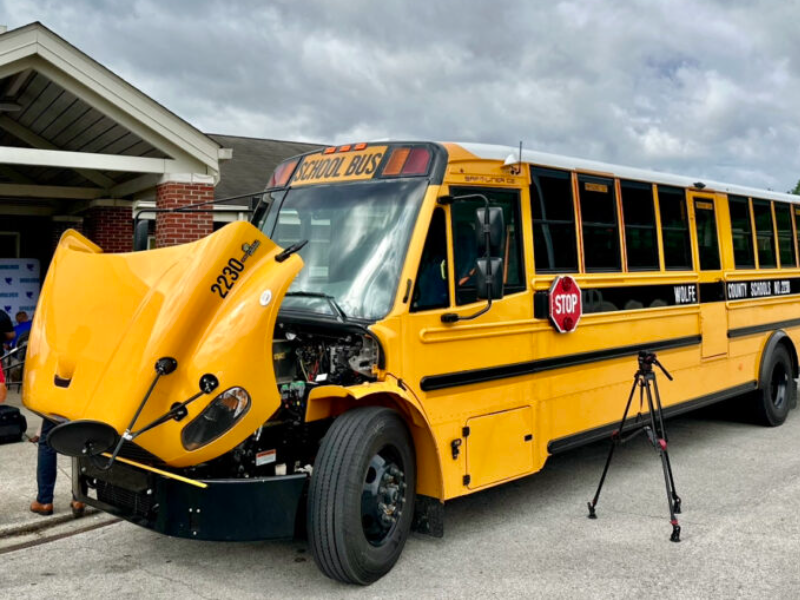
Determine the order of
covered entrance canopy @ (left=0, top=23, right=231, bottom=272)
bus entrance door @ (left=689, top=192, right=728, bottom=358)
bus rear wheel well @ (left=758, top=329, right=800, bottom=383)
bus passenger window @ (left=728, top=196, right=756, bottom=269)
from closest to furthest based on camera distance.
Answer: bus entrance door @ (left=689, top=192, right=728, bottom=358) < bus passenger window @ (left=728, top=196, right=756, bottom=269) < bus rear wheel well @ (left=758, top=329, right=800, bottom=383) < covered entrance canopy @ (left=0, top=23, right=231, bottom=272)

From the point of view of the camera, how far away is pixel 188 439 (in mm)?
3959

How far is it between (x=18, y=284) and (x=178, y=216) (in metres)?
4.46

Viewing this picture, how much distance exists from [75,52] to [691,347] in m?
7.68

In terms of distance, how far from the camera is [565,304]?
19.0ft

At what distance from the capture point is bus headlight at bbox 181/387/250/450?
3.95 meters

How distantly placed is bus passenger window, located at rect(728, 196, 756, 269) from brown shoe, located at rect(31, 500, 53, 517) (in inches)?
269

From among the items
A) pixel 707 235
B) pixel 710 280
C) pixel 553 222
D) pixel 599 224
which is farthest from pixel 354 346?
pixel 707 235

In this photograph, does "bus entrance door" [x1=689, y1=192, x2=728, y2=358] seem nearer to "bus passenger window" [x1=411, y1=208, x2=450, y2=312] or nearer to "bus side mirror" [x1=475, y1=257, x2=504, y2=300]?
"bus side mirror" [x1=475, y1=257, x2=504, y2=300]

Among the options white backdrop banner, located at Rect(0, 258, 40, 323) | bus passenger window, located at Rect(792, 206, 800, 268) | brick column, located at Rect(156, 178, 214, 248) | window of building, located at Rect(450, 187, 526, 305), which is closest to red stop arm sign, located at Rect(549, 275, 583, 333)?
window of building, located at Rect(450, 187, 526, 305)

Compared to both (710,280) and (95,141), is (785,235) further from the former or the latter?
(95,141)

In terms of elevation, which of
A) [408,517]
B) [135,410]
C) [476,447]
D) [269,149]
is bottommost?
[408,517]

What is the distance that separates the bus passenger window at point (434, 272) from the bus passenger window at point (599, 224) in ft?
5.47

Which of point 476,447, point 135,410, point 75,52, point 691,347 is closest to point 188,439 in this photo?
point 135,410

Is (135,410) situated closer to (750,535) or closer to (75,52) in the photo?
(750,535)
